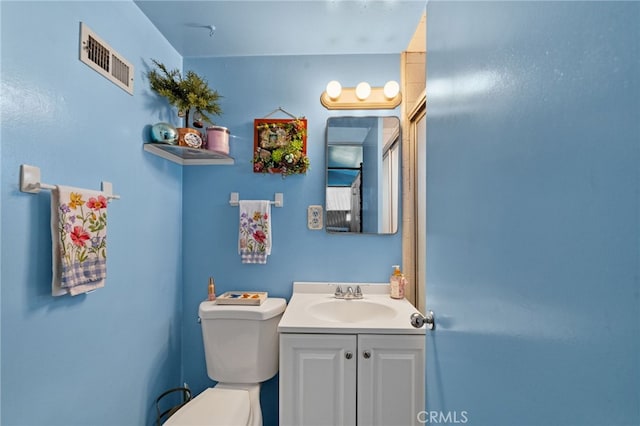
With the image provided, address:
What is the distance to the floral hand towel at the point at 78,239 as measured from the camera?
0.82m

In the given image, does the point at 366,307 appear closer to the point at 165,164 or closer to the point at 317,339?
the point at 317,339

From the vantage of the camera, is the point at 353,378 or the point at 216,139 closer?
the point at 353,378

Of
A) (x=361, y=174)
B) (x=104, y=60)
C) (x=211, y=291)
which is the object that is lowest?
(x=211, y=291)

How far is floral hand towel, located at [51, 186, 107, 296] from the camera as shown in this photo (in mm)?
817

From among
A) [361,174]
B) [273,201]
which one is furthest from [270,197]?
[361,174]

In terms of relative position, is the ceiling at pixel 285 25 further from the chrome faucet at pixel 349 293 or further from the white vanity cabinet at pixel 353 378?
the white vanity cabinet at pixel 353 378

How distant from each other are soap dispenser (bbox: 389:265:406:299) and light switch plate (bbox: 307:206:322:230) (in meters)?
0.53

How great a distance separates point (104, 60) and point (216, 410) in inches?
59.4

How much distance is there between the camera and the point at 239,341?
1.35 metres

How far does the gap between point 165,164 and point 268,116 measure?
66 centimetres

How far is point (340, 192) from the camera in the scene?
1610 millimetres

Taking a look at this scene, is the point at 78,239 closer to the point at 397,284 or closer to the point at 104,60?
the point at 104,60

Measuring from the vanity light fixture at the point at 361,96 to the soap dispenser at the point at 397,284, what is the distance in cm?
100

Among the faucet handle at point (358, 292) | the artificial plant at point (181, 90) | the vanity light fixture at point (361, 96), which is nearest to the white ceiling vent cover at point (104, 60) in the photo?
the artificial plant at point (181, 90)
